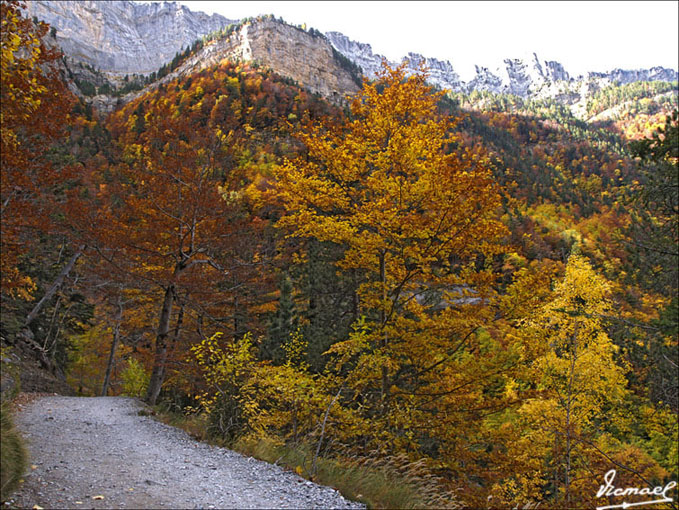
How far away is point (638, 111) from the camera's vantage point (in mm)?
142000

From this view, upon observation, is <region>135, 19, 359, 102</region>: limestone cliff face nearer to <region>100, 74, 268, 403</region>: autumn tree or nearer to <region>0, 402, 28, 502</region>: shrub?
<region>100, 74, 268, 403</region>: autumn tree

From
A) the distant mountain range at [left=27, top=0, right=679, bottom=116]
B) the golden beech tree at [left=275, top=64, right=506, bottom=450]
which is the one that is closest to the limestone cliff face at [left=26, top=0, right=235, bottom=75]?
the distant mountain range at [left=27, top=0, right=679, bottom=116]

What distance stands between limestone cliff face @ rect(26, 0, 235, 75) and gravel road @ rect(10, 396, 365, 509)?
156m

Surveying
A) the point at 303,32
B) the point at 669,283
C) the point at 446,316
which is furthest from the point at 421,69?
the point at 303,32

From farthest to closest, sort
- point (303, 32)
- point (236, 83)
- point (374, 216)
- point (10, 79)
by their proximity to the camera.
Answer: point (303, 32), point (236, 83), point (374, 216), point (10, 79)

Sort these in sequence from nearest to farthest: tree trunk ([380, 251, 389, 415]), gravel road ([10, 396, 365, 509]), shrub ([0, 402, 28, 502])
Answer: shrub ([0, 402, 28, 502]) < gravel road ([10, 396, 365, 509]) < tree trunk ([380, 251, 389, 415])

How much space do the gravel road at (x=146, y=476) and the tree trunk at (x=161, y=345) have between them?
2740mm

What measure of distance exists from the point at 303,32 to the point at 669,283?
361 feet

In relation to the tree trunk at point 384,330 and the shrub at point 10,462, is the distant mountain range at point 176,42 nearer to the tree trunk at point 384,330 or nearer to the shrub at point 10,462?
the tree trunk at point 384,330

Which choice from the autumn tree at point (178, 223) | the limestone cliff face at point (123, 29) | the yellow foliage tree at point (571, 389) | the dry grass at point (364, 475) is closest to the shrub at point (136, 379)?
the autumn tree at point (178, 223)

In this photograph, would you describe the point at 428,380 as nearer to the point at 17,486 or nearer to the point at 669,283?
the point at 669,283

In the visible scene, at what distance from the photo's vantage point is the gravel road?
372 cm

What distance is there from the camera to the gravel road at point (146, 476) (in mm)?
3725

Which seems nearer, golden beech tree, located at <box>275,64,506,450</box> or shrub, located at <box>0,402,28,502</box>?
shrub, located at <box>0,402,28,502</box>
